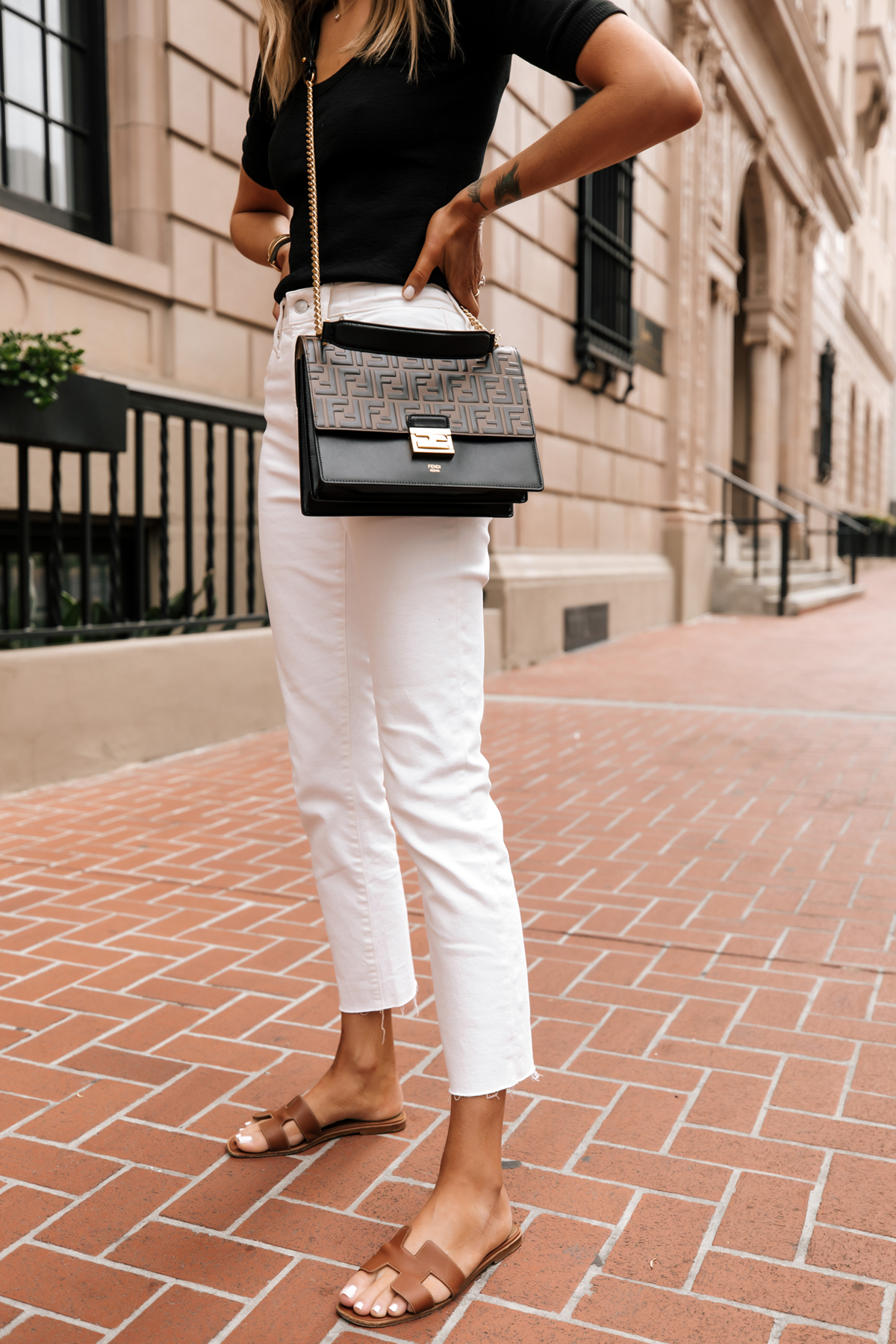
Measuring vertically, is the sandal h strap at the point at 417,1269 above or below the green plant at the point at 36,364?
below

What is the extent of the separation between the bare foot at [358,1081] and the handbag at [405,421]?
0.96 m

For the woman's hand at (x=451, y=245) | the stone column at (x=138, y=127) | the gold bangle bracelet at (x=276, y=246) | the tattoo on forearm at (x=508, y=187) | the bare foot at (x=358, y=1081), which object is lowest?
the bare foot at (x=358, y=1081)

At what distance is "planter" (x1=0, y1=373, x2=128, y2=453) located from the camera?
15.0 ft

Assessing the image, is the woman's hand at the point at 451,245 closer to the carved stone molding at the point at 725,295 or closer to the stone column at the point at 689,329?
the stone column at the point at 689,329

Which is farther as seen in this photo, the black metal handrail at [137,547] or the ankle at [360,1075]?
the black metal handrail at [137,547]

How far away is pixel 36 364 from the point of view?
4547mm

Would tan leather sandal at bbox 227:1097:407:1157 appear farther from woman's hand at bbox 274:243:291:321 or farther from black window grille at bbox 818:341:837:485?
black window grille at bbox 818:341:837:485

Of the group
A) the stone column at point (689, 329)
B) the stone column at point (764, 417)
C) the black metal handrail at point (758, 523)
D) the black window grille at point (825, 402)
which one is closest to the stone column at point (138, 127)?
the stone column at point (689, 329)

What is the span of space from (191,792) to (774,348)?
18214 millimetres

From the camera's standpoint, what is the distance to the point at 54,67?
6.51m

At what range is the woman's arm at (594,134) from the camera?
1549 millimetres

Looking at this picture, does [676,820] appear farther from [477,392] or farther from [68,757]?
[477,392]

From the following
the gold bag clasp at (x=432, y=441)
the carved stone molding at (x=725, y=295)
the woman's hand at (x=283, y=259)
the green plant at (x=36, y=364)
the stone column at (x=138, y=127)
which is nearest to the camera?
the gold bag clasp at (x=432, y=441)

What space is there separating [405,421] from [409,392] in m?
0.05
